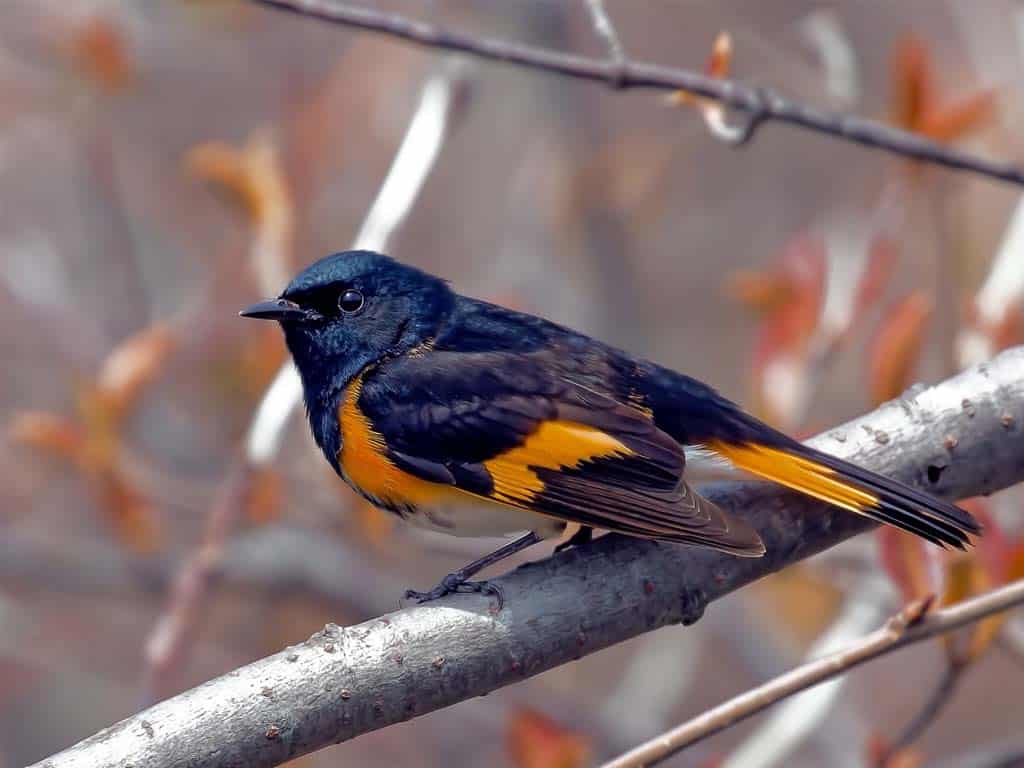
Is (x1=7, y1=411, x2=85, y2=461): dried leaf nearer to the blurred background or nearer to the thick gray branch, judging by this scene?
the blurred background

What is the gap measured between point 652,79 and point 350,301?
0.83m

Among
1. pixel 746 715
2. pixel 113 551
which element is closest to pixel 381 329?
pixel 746 715

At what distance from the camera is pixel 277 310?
277cm

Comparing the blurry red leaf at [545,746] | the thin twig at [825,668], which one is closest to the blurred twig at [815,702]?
the blurry red leaf at [545,746]

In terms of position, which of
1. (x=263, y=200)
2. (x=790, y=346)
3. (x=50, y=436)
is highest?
(x=263, y=200)

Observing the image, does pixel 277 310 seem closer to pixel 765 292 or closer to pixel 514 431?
pixel 514 431

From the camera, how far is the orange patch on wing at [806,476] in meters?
2.16

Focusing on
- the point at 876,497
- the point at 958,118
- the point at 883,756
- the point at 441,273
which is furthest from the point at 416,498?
the point at 441,273

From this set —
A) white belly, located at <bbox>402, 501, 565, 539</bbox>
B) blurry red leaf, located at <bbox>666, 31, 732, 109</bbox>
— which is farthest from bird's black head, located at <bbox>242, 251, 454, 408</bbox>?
blurry red leaf, located at <bbox>666, 31, 732, 109</bbox>

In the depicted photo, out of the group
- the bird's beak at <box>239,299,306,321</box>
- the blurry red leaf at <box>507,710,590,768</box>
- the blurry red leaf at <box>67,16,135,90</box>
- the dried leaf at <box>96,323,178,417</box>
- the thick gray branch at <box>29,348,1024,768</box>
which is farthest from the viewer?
the blurry red leaf at <box>67,16,135,90</box>

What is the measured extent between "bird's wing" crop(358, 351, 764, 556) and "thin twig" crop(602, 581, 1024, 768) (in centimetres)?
36

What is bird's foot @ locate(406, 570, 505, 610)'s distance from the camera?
1.98 meters

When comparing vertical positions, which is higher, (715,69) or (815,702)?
(715,69)

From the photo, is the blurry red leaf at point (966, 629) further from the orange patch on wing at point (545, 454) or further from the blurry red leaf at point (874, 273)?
the blurry red leaf at point (874, 273)
